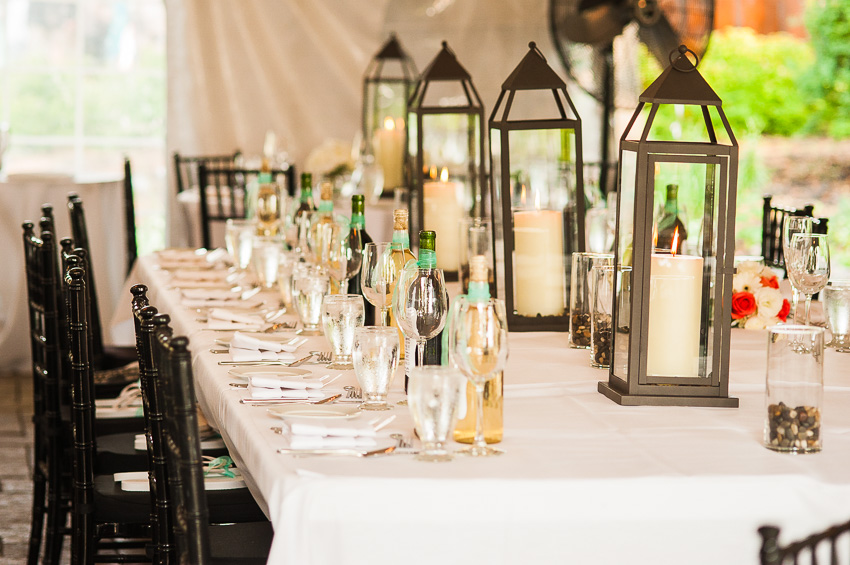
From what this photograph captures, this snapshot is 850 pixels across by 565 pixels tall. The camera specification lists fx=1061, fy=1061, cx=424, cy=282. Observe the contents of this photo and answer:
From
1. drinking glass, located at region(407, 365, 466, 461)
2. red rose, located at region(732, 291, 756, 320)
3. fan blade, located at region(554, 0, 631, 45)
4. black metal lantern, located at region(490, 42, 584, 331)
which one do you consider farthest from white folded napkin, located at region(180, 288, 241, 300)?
fan blade, located at region(554, 0, 631, 45)

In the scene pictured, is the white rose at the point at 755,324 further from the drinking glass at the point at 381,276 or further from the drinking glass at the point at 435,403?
the drinking glass at the point at 435,403

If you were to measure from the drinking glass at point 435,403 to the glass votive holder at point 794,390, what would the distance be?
0.42 metres

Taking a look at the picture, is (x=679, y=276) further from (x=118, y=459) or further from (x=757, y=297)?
(x=118, y=459)

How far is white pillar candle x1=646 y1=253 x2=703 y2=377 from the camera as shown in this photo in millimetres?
1602

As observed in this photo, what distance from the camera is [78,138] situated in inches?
246

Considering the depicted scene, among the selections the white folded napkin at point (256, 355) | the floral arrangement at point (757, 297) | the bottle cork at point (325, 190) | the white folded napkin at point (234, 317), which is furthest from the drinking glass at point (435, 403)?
the bottle cork at point (325, 190)

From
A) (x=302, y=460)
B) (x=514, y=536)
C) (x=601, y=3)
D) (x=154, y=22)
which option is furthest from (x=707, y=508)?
(x=154, y=22)

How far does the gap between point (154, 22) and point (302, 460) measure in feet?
18.1

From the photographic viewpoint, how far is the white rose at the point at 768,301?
2.21m

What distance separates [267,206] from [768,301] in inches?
63.7

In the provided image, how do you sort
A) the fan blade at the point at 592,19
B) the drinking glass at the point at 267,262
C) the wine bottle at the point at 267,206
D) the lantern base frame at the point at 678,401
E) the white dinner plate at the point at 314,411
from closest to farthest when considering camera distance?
the white dinner plate at the point at 314,411 → the lantern base frame at the point at 678,401 → the drinking glass at the point at 267,262 → the wine bottle at the point at 267,206 → the fan blade at the point at 592,19

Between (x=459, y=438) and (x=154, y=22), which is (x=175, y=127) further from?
(x=459, y=438)

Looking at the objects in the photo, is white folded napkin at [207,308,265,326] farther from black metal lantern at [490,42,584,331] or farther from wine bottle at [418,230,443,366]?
wine bottle at [418,230,443,366]

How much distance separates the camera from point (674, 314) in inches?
63.2
